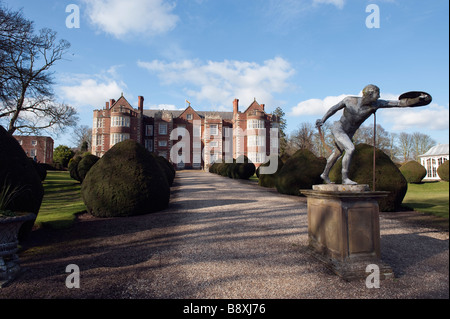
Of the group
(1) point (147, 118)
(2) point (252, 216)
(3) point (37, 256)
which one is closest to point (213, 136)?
(1) point (147, 118)

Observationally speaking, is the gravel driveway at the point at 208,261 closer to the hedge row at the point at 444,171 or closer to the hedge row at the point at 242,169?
the hedge row at the point at 242,169

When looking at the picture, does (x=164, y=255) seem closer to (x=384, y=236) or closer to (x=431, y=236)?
(x=384, y=236)

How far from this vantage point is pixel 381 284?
10.5ft

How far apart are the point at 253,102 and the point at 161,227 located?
4048 centimetres

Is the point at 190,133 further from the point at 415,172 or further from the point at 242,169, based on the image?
Answer: the point at 415,172

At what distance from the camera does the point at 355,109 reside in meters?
3.81

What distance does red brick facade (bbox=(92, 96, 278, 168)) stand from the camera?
40375 millimetres

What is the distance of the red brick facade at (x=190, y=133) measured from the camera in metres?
40.4

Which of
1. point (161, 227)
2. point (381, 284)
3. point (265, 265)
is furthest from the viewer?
point (161, 227)

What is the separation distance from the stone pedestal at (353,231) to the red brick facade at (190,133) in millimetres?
37316

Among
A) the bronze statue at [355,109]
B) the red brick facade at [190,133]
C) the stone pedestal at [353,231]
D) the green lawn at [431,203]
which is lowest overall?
the green lawn at [431,203]

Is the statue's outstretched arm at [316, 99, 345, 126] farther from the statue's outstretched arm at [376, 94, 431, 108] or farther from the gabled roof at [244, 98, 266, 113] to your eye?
the gabled roof at [244, 98, 266, 113]

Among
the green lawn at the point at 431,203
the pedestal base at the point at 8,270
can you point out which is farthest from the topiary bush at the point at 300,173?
the pedestal base at the point at 8,270

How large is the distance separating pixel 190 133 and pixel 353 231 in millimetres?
43347
